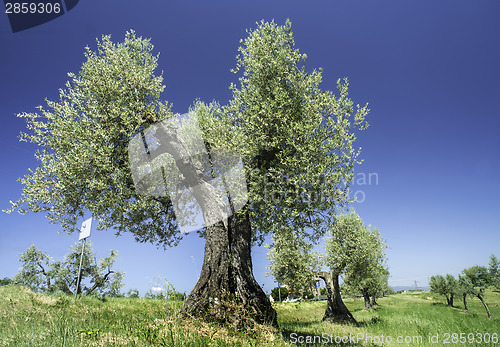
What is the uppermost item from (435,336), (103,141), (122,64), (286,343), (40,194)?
(122,64)

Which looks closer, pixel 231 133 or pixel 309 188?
pixel 309 188

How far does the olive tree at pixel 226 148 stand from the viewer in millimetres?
12156

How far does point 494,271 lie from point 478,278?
4.48m

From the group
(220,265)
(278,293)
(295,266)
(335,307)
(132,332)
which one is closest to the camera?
(132,332)

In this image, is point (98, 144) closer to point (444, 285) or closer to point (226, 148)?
point (226, 148)

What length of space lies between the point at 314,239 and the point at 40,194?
50.1 ft

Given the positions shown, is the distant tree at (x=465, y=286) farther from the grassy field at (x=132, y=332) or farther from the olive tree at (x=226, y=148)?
the olive tree at (x=226, y=148)

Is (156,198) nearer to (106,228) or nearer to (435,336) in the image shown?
(106,228)

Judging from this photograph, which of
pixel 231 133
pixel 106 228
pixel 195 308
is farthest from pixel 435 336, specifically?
pixel 106 228

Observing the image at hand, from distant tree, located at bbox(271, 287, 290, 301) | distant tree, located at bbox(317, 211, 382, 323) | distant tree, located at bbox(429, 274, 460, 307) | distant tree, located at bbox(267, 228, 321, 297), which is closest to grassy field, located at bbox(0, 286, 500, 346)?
distant tree, located at bbox(317, 211, 382, 323)

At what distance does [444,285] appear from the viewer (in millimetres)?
72812

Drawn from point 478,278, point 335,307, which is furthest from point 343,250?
point 478,278

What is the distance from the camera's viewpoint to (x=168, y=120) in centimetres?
1502

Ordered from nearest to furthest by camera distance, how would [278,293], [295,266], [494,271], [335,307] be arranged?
[335,307] → [295,266] → [494,271] → [278,293]
